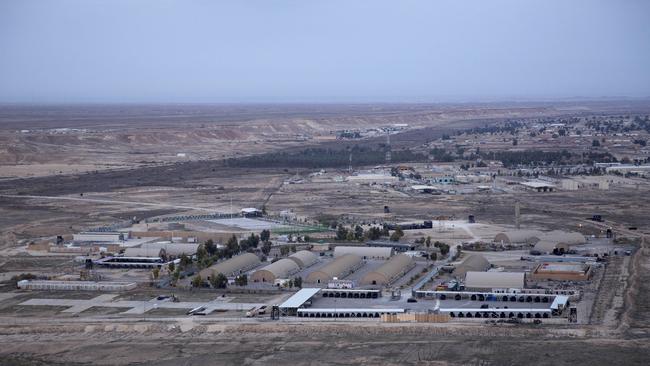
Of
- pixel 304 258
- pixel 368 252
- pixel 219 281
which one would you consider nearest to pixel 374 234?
pixel 368 252

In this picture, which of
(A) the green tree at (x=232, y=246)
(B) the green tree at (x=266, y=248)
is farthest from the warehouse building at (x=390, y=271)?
(A) the green tree at (x=232, y=246)

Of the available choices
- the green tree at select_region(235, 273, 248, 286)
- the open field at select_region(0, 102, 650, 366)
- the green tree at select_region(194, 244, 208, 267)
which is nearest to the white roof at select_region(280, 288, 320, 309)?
the open field at select_region(0, 102, 650, 366)

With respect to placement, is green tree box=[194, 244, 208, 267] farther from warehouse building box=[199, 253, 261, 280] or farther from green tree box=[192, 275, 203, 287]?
green tree box=[192, 275, 203, 287]

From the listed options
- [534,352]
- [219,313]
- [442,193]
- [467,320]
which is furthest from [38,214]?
[534,352]

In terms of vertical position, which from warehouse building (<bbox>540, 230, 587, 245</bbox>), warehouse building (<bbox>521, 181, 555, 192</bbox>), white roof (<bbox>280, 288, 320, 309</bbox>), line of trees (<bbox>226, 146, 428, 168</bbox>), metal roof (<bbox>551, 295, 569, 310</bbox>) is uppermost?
metal roof (<bbox>551, 295, 569, 310</bbox>)

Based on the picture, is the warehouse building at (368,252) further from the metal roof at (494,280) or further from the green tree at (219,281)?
the green tree at (219,281)

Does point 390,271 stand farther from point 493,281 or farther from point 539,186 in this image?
point 539,186

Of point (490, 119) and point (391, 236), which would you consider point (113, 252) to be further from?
point (490, 119)
